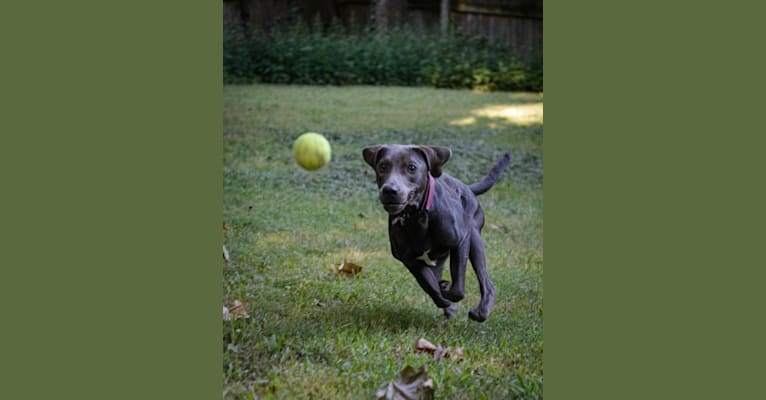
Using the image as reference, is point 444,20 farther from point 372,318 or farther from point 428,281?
point 372,318

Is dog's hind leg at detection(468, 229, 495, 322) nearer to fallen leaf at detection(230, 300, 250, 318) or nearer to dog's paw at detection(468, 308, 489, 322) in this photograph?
dog's paw at detection(468, 308, 489, 322)

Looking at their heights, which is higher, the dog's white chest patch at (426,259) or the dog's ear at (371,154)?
the dog's ear at (371,154)

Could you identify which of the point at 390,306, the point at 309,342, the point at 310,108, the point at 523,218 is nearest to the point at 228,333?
the point at 309,342

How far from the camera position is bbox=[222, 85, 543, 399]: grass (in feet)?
16.3

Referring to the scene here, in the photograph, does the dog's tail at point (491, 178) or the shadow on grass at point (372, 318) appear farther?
the dog's tail at point (491, 178)

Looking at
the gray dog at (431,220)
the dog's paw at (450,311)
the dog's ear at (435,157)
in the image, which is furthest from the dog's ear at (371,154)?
the dog's paw at (450,311)

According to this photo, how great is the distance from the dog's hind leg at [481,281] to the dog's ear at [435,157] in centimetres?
50

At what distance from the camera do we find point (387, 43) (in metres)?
5.50

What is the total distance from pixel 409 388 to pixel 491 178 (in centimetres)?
131

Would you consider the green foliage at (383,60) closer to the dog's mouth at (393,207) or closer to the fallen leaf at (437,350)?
the dog's mouth at (393,207)

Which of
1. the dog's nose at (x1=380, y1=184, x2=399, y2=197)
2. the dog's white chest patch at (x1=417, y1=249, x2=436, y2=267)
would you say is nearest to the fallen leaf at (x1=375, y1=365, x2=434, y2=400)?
the dog's white chest patch at (x1=417, y1=249, x2=436, y2=267)

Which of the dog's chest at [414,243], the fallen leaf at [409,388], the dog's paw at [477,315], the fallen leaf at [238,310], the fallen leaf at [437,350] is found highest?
the dog's chest at [414,243]

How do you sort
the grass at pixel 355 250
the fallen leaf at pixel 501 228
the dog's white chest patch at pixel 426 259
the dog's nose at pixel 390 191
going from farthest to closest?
1. the fallen leaf at pixel 501 228
2. the dog's white chest patch at pixel 426 259
3. the grass at pixel 355 250
4. the dog's nose at pixel 390 191

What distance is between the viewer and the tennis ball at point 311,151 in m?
5.44
